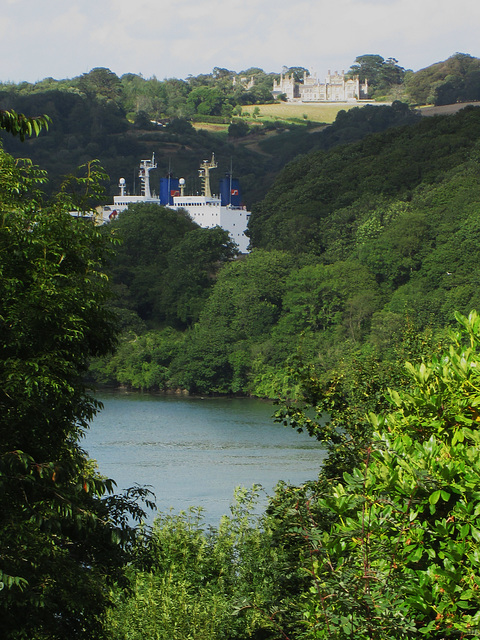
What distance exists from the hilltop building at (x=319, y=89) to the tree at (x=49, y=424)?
129 m

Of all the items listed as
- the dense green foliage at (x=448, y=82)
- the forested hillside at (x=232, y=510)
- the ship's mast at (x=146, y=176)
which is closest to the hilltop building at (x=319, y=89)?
the dense green foliage at (x=448, y=82)

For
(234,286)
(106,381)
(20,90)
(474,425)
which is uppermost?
(20,90)

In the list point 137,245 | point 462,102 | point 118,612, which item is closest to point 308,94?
point 462,102

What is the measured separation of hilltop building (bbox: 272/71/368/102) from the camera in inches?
5221

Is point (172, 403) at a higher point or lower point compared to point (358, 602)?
lower

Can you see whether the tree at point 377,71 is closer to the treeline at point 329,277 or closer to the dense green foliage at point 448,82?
the dense green foliage at point 448,82

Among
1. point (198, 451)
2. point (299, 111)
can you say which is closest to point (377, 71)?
point (299, 111)

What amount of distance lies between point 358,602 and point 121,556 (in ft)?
10.3

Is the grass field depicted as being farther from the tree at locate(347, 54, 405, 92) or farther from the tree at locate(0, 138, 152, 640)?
the tree at locate(0, 138, 152, 640)

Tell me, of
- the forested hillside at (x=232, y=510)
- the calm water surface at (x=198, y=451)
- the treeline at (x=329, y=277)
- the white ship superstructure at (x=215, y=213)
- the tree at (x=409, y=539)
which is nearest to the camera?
the tree at (x=409, y=539)

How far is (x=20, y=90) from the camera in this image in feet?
329

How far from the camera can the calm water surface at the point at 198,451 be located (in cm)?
2250

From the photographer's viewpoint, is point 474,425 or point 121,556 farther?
point 121,556

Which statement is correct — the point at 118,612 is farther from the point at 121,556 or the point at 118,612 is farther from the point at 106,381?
the point at 106,381
